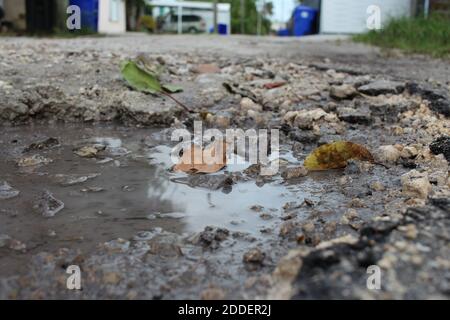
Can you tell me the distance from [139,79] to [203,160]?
4.85ft

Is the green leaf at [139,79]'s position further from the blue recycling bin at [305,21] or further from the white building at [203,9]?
the white building at [203,9]

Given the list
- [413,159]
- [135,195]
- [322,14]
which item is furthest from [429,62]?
[322,14]

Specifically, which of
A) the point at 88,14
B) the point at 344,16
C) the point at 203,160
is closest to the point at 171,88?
the point at 203,160

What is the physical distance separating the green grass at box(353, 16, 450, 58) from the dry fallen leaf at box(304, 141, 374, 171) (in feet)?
14.1

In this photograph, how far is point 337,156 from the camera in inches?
90.7

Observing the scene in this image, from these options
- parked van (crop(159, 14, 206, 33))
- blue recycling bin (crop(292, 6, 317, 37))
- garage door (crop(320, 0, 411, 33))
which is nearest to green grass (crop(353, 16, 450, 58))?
garage door (crop(320, 0, 411, 33))

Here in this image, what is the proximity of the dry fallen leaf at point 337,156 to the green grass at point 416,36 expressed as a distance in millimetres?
4300

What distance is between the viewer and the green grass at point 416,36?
21.4 ft

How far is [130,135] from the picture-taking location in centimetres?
303

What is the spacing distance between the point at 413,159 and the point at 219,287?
1.44 m

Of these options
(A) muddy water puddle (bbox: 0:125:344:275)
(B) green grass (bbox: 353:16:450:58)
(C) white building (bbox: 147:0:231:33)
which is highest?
(C) white building (bbox: 147:0:231:33)

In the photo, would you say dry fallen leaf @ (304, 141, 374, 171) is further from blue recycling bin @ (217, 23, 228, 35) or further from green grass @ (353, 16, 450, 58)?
blue recycling bin @ (217, 23, 228, 35)

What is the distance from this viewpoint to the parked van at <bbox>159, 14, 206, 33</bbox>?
2716cm

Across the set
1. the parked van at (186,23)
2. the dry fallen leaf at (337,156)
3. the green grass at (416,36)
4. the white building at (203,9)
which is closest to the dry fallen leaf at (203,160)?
the dry fallen leaf at (337,156)
